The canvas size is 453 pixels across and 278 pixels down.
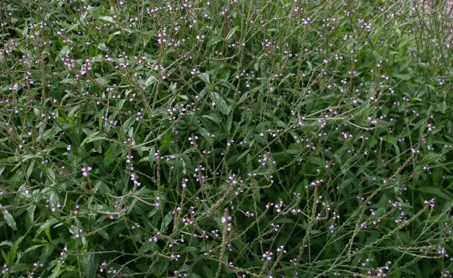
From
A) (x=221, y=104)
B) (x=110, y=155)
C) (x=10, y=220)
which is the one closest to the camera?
(x=10, y=220)

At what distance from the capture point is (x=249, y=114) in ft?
11.8

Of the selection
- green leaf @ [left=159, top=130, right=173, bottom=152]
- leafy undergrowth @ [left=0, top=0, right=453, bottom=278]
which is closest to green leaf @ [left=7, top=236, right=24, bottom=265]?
leafy undergrowth @ [left=0, top=0, right=453, bottom=278]

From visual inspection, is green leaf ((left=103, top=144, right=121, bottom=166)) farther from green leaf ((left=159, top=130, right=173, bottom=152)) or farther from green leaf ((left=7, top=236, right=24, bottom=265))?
green leaf ((left=7, top=236, right=24, bottom=265))

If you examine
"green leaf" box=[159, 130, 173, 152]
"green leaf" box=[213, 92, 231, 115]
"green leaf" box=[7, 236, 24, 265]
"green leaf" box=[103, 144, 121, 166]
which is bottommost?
"green leaf" box=[7, 236, 24, 265]

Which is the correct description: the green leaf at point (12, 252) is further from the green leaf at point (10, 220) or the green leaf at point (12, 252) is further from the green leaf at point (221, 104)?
the green leaf at point (221, 104)

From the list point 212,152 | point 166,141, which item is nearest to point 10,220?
point 166,141

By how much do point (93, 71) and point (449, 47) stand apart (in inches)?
88.4

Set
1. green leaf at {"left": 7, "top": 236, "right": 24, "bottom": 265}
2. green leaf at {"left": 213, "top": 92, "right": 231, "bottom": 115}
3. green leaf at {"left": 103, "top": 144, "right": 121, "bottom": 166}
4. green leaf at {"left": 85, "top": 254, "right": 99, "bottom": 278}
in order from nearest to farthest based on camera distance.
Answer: green leaf at {"left": 85, "top": 254, "right": 99, "bottom": 278}, green leaf at {"left": 7, "top": 236, "right": 24, "bottom": 265}, green leaf at {"left": 103, "top": 144, "right": 121, "bottom": 166}, green leaf at {"left": 213, "top": 92, "right": 231, "bottom": 115}

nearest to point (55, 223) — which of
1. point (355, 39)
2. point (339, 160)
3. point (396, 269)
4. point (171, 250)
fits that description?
point (171, 250)

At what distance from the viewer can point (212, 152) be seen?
3381 millimetres

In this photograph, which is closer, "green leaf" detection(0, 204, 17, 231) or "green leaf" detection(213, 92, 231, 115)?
"green leaf" detection(0, 204, 17, 231)

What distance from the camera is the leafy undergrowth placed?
3.18m

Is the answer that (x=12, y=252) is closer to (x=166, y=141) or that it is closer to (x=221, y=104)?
(x=166, y=141)

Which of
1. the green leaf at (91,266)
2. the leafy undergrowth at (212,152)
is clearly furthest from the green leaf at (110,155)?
the green leaf at (91,266)
